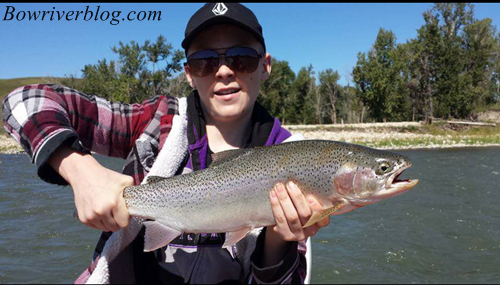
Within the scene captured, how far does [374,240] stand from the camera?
712 centimetres

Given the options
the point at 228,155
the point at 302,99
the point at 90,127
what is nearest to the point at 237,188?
the point at 228,155

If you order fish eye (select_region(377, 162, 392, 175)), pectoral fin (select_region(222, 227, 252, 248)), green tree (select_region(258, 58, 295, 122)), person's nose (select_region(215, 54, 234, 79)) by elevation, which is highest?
green tree (select_region(258, 58, 295, 122))

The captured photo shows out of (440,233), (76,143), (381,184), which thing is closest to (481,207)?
(440,233)

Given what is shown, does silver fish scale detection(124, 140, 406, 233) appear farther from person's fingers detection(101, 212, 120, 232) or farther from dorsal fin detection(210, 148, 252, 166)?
person's fingers detection(101, 212, 120, 232)

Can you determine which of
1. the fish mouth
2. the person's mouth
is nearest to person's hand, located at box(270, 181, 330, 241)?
the fish mouth

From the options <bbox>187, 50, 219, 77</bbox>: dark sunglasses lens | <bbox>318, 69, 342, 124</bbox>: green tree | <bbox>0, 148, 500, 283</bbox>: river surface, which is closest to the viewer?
<bbox>187, 50, 219, 77</bbox>: dark sunglasses lens

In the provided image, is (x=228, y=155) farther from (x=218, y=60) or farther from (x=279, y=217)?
(x=218, y=60)

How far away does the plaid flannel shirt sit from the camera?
224 centimetres

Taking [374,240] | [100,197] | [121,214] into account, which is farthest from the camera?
[374,240]

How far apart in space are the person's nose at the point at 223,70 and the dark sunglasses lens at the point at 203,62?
0.10 ft

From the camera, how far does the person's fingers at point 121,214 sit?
2.14 metres

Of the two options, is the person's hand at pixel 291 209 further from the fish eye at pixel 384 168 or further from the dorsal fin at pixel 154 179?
the dorsal fin at pixel 154 179

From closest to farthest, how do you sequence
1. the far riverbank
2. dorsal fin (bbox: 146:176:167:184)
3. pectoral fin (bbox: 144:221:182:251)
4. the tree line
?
1. pectoral fin (bbox: 144:221:182:251)
2. dorsal fin (bbox: 146:176:167:184)
3. the far riverbank
4. the tree line

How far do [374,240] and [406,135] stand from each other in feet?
87.6
